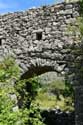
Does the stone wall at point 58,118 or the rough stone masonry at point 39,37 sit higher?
the rough stone masonry at point 39,37

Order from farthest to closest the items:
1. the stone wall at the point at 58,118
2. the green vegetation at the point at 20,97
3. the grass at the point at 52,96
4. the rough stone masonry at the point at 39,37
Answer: the grass at the point at 52,96, the stone wall at the point at 58,118, the rough stone masonry at the point at 39,37, the green vegetation at the point at 20,97

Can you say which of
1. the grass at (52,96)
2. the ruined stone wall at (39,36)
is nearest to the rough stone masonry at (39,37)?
the ruined stone wall at (39,36)

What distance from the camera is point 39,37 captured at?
436 inches

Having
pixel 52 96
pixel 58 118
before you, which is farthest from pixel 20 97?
pixel 52 96

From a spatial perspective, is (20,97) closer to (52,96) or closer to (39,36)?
(39,36)

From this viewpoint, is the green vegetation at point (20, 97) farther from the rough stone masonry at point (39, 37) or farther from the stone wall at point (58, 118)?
the stone wall at point (58, 118)

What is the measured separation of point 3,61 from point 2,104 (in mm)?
4835

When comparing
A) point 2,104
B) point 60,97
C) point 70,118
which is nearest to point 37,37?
point 70,118

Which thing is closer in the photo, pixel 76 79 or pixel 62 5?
pixel 76 79

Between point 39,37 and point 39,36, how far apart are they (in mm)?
27

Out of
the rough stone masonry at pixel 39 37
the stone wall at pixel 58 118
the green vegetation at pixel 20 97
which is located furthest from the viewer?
the stone wall at pixel 58 118

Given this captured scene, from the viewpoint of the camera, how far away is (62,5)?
10734 mm

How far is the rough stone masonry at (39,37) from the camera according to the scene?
417 inches

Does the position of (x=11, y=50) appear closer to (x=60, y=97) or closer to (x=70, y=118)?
(x=70, y=118)
